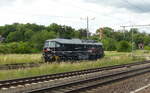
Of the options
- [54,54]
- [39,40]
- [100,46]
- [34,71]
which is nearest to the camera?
[34,71]

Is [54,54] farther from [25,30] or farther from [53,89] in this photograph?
[25,30]

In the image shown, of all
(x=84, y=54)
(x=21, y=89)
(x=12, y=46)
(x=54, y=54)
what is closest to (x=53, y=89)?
(x=21, y=89)

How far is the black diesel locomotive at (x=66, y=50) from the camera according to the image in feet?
101

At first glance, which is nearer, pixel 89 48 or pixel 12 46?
pixel 89 48

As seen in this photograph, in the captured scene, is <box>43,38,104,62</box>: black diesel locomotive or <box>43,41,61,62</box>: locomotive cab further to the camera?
<box>43,38,104,62</box>: black diesel locomotive

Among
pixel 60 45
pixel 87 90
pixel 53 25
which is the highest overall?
pixel 53 25

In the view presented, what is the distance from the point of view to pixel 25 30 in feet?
399

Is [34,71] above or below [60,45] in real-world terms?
below

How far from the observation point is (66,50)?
31766mm

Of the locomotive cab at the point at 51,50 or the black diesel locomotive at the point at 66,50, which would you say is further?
the black diesel locomotive at the point at 66,50

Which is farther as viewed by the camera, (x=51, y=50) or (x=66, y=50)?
(x=66, y=50)

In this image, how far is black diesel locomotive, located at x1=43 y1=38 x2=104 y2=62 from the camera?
30656 mm

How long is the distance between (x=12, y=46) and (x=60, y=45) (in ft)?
114

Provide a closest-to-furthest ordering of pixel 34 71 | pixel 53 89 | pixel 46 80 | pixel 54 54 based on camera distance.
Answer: pixel 53 89 < pixel 46 80 < pixel 34 71 < pixel 54 54
